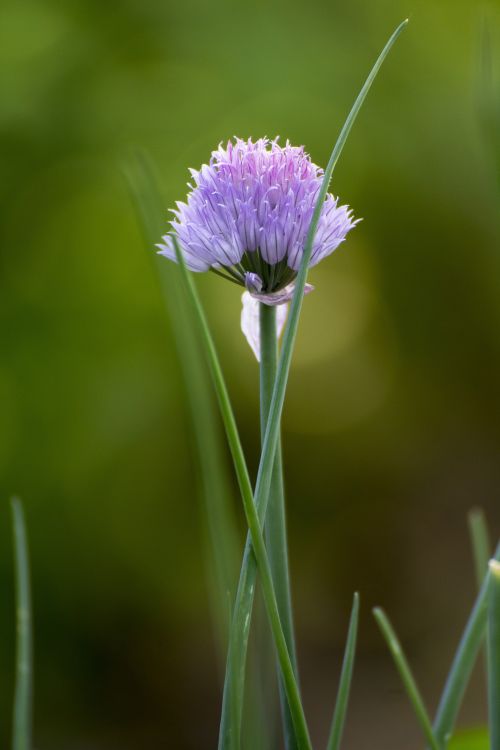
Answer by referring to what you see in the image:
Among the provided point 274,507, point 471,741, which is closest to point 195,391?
point 274,507

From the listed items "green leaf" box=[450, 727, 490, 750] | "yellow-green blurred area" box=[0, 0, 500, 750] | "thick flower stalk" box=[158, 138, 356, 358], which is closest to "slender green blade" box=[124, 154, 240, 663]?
"thick flower stalk" box=[158, 138, 356, 358]

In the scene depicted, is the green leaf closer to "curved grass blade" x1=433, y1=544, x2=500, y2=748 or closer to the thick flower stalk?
"curved grass blade" x1=433, y1=544, x2=500, y2=748

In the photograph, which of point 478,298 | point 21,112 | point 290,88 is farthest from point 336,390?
point 21,112

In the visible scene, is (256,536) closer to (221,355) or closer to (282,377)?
(282,377)

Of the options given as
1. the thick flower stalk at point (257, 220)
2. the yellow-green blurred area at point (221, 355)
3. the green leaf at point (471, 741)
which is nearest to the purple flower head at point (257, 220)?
the thick flower stalk at point (257, 220)

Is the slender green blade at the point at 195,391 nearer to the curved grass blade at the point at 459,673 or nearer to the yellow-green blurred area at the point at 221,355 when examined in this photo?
the curved grass blade at the point at 459,673

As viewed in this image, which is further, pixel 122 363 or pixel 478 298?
pixel 478 298

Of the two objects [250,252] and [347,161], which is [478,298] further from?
[250,252]
